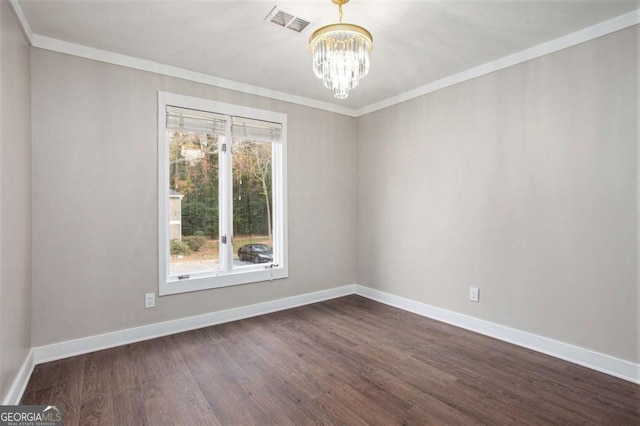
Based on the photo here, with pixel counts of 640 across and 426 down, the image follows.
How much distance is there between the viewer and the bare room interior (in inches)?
85.6

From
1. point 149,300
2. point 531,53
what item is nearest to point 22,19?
point 149,300

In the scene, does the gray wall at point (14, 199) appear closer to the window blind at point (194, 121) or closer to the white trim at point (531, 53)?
the window blind at point (194, 121)

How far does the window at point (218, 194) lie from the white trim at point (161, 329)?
316 millimetres

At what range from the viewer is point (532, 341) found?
2873 mm

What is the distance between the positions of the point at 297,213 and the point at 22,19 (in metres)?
2.90

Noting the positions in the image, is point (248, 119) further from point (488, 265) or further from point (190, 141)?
point (488, 265)

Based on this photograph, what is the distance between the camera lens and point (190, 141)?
3418 millimetres

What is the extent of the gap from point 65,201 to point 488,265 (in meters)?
3.80

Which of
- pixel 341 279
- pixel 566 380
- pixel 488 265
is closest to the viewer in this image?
pixel 566 380

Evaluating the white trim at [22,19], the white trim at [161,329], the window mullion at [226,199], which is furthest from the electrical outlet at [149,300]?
the white trim at [22,19]

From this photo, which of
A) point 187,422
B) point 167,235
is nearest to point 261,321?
point 167,235

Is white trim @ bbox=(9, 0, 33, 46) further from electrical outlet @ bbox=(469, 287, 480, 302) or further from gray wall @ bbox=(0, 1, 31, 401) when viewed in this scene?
electrical outlet @ bbox=(469, 287, 480, 302)

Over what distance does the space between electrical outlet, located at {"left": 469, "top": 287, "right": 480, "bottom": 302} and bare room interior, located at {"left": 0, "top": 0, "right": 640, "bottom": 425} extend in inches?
0.4

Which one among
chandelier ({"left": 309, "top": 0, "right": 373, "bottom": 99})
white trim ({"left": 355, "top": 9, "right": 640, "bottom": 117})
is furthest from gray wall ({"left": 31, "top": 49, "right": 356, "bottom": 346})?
white trim ({"left": 355, "top": 9, "right": 640, "bottom": 117})
